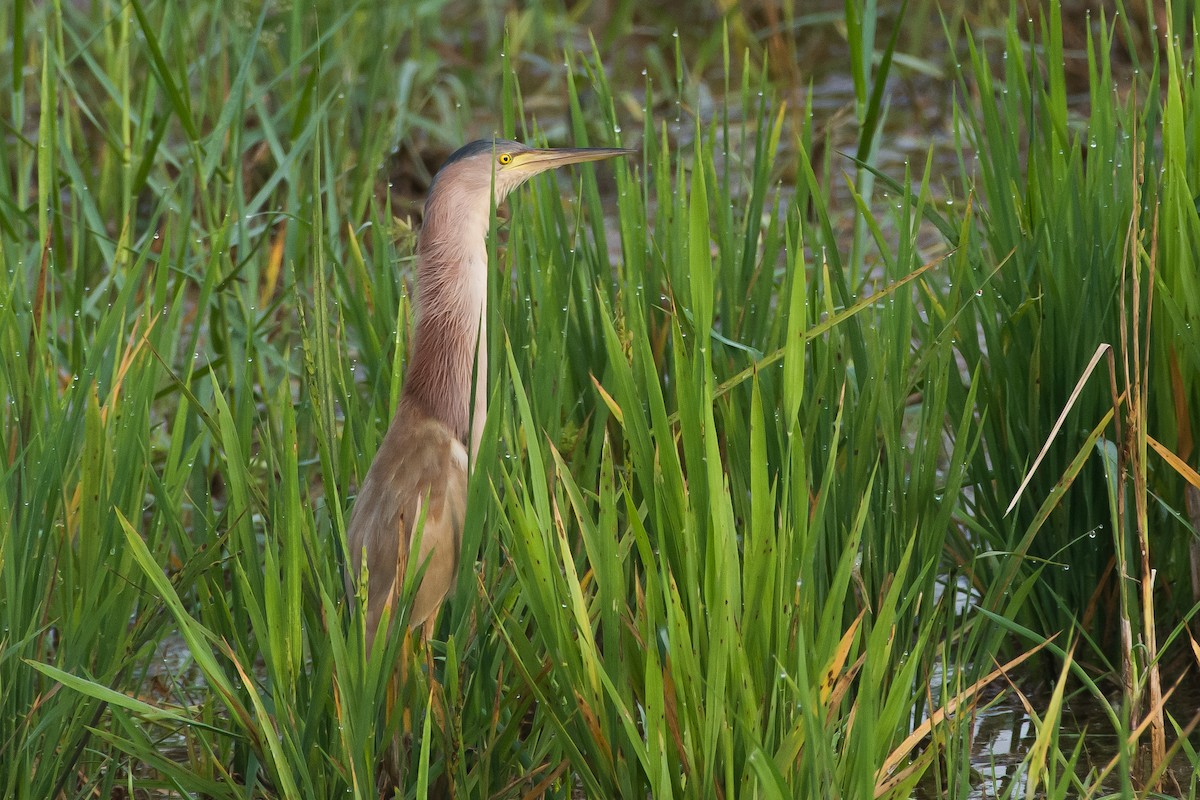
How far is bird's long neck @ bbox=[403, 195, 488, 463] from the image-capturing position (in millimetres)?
2512

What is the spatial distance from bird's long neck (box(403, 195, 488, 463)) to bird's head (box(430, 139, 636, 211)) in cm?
5

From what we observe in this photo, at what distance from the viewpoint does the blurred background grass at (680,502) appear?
5.97 feet

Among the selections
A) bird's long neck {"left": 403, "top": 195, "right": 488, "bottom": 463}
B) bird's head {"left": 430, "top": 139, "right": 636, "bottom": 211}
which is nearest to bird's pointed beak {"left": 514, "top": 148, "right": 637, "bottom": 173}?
bird's head {"left": 430, "top": 139, "right": 636, "bottom": 211}

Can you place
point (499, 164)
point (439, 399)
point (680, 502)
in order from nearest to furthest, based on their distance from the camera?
point (680, 502), point (439, 399), point (499, 164)

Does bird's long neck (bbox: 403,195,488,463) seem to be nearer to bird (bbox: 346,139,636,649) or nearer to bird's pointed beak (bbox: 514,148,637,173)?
bird (bbox: 346,139,636,649)

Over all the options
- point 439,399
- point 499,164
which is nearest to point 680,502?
point 439,399

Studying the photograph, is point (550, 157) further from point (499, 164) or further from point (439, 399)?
point (439, 399)

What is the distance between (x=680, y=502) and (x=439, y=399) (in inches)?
30.5

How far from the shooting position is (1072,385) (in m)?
2.49

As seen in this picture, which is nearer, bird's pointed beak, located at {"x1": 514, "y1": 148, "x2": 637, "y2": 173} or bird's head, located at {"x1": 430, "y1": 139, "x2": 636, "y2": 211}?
bird's head, located at {"x1": 430, "y1": 139, "x2": 636, "y2": 211}

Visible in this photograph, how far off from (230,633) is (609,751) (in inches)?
26.7

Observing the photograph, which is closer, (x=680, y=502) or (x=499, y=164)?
(x=680, y=502)

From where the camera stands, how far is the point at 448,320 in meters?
2.56

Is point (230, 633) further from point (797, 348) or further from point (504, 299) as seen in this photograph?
point (797, 348)
